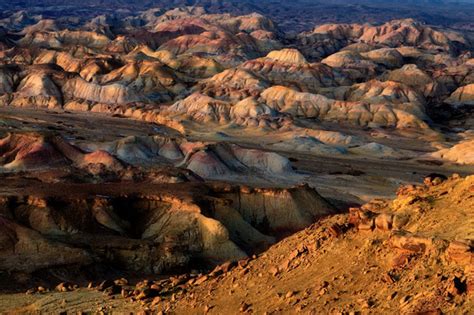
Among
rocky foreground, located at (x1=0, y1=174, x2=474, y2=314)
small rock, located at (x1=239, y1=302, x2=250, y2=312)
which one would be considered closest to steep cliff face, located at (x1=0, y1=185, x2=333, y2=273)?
rocky foreground, located at (x1=0, y1=174, x2=474, y2=314)

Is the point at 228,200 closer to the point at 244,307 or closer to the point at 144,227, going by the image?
the point at 144,227

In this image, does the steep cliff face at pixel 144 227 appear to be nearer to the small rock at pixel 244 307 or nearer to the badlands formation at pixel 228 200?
the badlands formation at pixel 228 200

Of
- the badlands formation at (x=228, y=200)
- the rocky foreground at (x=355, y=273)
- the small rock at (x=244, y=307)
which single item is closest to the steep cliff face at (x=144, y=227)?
the badlands formation at (x=228, y=200)

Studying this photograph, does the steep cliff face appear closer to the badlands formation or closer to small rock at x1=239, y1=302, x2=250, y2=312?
the badlands formation

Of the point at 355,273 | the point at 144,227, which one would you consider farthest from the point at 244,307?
the point at 144,227

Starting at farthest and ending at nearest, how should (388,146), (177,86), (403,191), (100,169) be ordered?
1. (177,86)
2. (388,146)
3. (100,169)
4. (403,191)

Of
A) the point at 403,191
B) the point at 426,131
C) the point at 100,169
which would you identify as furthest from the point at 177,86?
the point at 403,191

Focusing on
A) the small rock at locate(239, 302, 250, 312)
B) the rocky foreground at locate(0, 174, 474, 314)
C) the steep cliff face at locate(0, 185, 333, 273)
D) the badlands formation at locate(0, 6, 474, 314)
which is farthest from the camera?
the steep cliff face at locate(0, 185, 333, 273)

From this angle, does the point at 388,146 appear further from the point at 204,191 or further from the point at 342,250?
the point at 342,250
